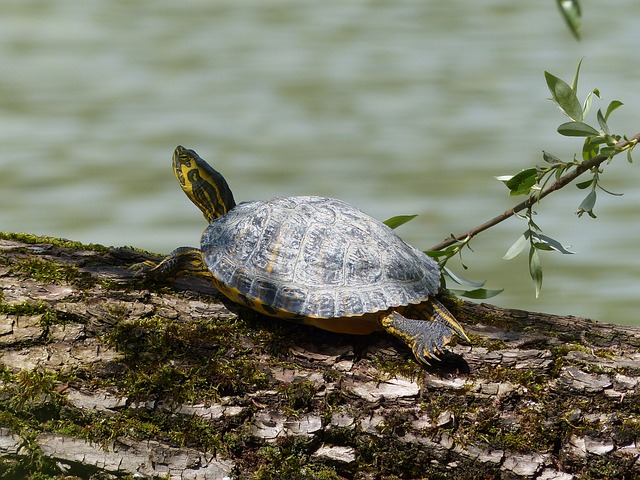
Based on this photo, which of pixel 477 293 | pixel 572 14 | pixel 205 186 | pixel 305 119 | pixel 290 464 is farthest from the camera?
pixel 305 119

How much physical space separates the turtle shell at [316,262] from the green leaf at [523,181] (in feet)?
1.29

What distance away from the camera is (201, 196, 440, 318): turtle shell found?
2568 millimetres

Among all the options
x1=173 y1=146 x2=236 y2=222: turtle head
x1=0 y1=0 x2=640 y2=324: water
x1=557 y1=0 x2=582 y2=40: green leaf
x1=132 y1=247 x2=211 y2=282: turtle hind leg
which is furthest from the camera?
x1=0 y1=0 x2=640 y2=324: water

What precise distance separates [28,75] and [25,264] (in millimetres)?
5048

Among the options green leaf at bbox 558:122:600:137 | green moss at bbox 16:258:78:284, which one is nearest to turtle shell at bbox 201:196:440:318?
green moss at bbox 16:258:78:284

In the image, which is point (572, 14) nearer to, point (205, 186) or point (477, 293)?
point (477, 293)

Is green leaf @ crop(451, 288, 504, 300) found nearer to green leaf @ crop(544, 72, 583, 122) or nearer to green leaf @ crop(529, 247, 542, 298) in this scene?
green leaf @ crop(529, 247, 542, 298)

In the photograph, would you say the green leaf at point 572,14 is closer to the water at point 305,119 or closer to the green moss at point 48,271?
the green moss at point 48,271

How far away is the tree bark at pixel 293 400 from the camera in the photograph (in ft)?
7.64

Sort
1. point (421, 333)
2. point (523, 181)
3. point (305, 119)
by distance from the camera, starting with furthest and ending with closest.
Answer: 1. point (305, 119)
2. point (523, 181)
3. point (421, 333)

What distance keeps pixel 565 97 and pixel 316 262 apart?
0.98 m

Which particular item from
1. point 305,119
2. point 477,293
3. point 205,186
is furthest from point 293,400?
point 305,119

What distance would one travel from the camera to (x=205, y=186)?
311 cm

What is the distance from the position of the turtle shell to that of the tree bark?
5.7 inches
